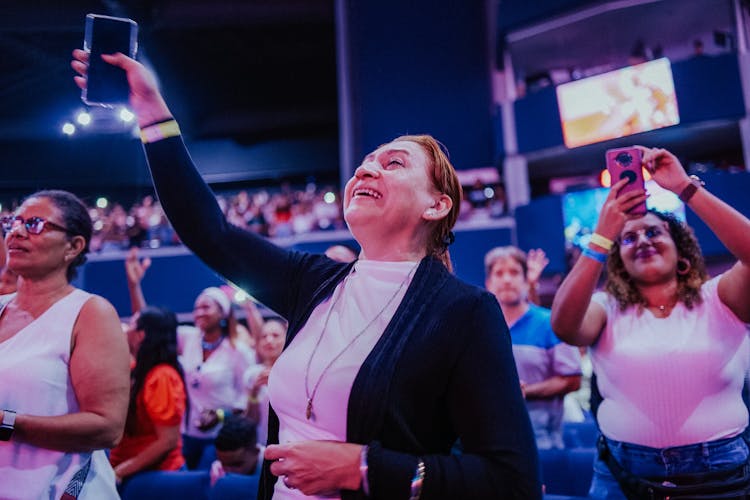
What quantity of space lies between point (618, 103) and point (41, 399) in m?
7.44

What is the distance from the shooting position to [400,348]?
3.32ft

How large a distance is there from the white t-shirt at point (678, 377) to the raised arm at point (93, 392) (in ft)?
4.55

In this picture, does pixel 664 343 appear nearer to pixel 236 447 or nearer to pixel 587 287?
pixel 587 287

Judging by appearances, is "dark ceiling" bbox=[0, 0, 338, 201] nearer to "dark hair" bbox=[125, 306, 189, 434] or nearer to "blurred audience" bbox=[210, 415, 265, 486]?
"dark hair" bbox=[125, 306, 189, 434]

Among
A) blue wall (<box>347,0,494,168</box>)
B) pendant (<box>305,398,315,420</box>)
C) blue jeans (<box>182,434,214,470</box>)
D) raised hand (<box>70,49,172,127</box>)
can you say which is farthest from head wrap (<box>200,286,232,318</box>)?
blue wall (<box>347,0,494,168</box>)

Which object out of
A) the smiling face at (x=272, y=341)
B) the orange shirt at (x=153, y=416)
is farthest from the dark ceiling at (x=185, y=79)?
the orange shirt at (x=153, y=416)

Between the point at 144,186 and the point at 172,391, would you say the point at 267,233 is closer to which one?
the point at 144,186

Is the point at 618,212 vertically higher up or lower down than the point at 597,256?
higher up

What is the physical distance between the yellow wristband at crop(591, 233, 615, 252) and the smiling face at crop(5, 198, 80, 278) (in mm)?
1542

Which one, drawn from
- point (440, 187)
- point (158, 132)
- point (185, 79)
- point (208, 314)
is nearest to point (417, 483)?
point (440, 187)

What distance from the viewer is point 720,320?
170 cm

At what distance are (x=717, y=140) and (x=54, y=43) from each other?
9.71m

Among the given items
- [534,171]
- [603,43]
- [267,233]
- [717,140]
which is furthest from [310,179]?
→ [717,140]

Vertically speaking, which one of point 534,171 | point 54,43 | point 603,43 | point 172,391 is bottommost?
point 172,391
